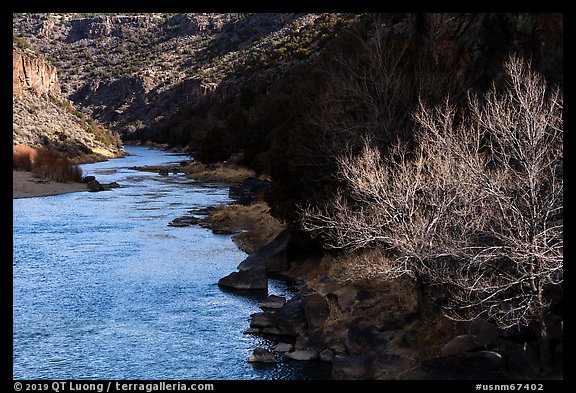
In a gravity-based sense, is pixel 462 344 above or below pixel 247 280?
above

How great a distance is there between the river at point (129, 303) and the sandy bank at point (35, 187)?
14602mm

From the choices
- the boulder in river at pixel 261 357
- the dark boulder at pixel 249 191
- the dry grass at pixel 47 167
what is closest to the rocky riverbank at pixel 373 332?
the boulder in river at pixel 261 357

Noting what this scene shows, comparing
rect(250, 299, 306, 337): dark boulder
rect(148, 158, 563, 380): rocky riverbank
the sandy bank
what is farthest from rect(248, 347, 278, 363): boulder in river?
the sandy bank

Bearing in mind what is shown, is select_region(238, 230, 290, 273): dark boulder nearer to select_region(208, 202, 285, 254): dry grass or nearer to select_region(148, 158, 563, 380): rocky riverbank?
select_region(148, 158, 563, 380): rocky riverbank

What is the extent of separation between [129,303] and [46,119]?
105 metres

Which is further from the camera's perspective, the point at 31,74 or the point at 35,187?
the point at 31,74

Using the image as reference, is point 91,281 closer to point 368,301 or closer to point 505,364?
point 368,301

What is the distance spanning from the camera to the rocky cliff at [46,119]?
109688 millimetres

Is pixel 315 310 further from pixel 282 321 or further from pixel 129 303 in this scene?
pixel 129 303

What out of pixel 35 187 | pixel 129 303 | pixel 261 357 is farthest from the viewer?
pixel 35 187

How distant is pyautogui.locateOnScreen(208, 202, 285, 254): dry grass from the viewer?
41875mm

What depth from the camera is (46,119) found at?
124062mm

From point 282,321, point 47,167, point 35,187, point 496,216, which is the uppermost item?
point 496,216

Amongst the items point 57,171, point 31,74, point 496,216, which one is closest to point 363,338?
point 496,216
